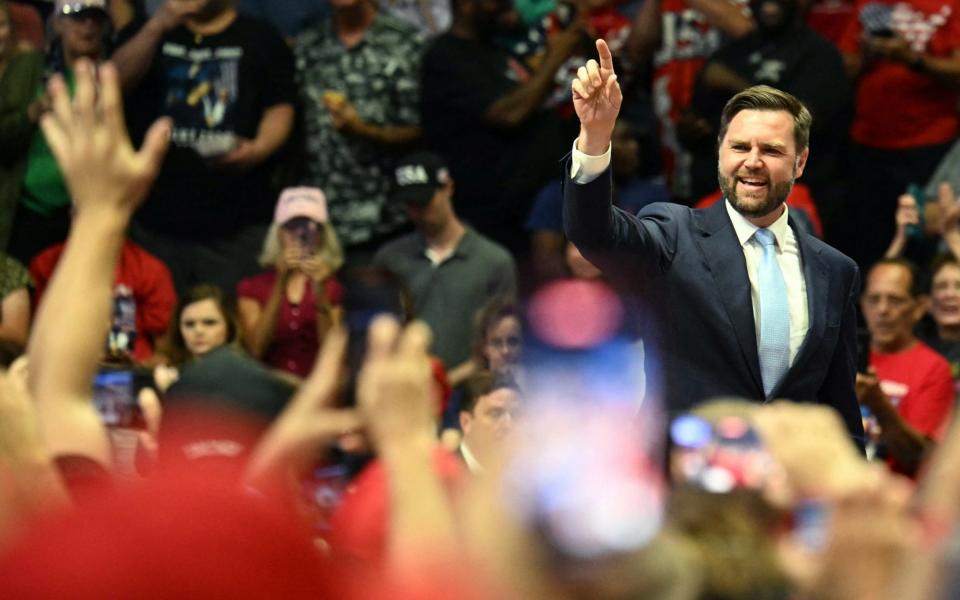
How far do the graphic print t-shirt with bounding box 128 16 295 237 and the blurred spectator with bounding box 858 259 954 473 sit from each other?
3.06 meters

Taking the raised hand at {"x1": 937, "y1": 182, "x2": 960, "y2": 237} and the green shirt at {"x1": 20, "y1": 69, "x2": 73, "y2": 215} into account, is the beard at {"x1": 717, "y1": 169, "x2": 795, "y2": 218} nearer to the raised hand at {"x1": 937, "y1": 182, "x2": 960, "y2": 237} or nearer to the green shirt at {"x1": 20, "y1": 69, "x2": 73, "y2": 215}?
the raised hand at {"x1": 937, "y1": 182, "x2": 960, "y2": 237}

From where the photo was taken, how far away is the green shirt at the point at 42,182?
8570 mm

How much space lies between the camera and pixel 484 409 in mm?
6062


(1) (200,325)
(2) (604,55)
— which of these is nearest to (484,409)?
(2) (604,55)

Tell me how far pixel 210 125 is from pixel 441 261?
1397mm

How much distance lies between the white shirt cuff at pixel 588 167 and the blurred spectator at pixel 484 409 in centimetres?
89

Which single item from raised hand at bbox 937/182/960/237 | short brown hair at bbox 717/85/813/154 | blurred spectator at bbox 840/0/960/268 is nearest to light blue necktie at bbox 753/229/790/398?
short brown hair at bbox 717/85/813/154

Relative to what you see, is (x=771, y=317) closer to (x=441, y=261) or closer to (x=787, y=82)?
(x=441, y=261)

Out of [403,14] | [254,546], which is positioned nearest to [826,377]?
[254,546]

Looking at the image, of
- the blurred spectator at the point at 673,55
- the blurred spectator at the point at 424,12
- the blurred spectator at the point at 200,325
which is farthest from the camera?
the blurred spectator at the point at 424,12

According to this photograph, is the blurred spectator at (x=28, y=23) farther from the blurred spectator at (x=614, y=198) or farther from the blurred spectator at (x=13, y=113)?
the blurred spectator at (x=614, y=198)

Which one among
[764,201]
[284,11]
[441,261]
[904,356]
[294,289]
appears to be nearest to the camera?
[764,201]

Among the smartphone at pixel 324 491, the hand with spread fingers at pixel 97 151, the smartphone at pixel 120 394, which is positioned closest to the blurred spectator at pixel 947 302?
the smartphone at pixel 324 491

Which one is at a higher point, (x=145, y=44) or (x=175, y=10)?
(x=175, y=10)
